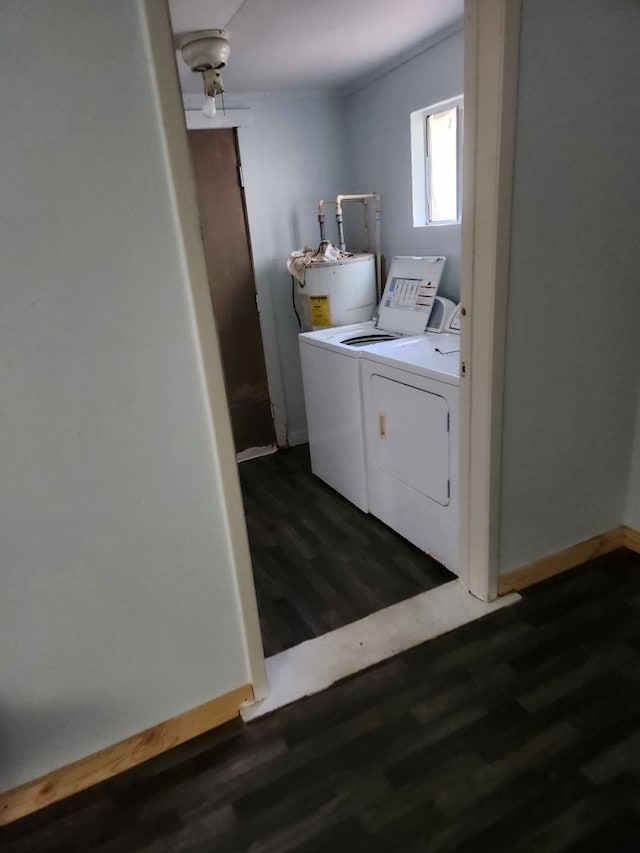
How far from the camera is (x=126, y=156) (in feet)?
3.74

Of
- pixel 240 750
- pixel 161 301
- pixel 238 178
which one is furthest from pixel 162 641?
pixel 238 178

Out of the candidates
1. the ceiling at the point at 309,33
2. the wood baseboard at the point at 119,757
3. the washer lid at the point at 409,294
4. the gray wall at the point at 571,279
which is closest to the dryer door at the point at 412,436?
the gray wall at the point at 571,279

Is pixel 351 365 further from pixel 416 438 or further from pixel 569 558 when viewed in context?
pixel 569 558

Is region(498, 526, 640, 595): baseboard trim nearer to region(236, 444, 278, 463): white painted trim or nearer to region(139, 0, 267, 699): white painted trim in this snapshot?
region(139, 0, 267, 699): white painted trim

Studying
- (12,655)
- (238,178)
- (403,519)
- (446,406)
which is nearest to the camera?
(12,655)

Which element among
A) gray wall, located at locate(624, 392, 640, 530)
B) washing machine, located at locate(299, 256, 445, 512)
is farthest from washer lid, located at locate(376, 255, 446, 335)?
gray wall, located at locate(624, 392, 640, 530)

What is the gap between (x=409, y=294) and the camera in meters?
2.86

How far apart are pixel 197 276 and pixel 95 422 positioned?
0.42 metres

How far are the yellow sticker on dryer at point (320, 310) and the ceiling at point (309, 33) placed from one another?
1.13 metres

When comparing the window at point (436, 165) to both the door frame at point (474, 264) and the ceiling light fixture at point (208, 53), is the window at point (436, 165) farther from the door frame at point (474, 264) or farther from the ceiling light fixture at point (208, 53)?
the door frame at point (474, 264)

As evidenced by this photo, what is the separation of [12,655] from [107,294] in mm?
918

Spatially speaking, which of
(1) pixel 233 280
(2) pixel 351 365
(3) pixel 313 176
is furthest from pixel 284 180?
(2) pixel 351 365

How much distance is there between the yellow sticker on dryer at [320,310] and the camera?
3.00 meters

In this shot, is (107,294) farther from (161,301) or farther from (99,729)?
(99,729)
